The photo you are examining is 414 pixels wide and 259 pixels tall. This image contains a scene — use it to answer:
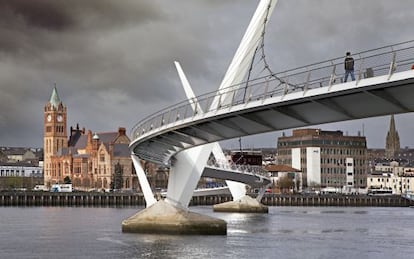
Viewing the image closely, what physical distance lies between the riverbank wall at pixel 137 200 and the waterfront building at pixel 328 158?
2475 centimetres

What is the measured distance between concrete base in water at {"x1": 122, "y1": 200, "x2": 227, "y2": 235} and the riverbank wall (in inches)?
3534

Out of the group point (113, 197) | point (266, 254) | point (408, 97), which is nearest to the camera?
point (408, 97)

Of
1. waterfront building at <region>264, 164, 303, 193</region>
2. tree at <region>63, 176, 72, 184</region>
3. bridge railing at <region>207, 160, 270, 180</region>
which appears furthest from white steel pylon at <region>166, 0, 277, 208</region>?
tree at <region>63, 176, 72, 184</region>

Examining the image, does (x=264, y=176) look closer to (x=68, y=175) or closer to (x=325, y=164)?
(x=325, y=164)

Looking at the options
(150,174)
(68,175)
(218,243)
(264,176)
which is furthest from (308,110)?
(68,175)

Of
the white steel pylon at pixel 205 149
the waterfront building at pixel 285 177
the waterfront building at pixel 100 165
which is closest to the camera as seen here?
the white steel pylon at pixel 205 149

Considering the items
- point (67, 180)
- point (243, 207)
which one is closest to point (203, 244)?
point (243, 207)

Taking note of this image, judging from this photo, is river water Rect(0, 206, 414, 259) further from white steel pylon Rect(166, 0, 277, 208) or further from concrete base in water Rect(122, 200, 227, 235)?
white steel pylon Rect(166, 0, 277, 208)

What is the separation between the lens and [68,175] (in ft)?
636

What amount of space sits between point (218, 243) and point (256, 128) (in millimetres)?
9523

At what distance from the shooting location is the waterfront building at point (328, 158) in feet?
606

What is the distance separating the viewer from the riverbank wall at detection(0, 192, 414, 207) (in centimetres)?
13912

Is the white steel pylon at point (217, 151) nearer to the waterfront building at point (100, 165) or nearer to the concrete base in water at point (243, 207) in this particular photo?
the concrete base in water at point (243, 207)

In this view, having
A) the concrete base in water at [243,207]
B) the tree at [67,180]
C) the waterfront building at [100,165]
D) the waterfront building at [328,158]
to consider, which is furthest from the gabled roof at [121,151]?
the concrete base in water at [243,207]
